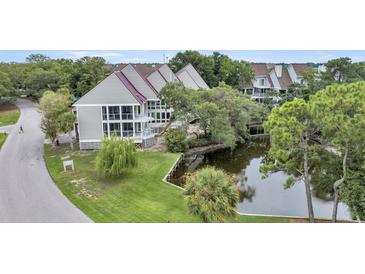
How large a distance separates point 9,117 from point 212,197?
22.3 m

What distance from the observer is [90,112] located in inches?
724

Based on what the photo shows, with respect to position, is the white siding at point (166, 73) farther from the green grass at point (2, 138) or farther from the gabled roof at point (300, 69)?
the green grass at point (2, 138)

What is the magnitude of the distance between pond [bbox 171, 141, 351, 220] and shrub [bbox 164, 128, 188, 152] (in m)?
0.93

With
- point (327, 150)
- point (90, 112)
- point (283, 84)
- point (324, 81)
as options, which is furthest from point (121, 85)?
point (283, 84)

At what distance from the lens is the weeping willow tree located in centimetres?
1335

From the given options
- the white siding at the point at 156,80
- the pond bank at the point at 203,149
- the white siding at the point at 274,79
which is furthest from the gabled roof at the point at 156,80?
the white siding at the point at 274,79

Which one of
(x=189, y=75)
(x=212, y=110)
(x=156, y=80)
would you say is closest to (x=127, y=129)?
(x=212, y=110)

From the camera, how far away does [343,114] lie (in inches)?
326

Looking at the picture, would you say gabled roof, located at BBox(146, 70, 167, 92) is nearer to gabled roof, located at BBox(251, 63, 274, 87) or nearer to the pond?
the pond

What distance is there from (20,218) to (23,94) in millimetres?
18937

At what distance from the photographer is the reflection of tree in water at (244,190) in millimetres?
13297

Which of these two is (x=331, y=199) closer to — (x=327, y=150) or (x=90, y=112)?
(x=327, y=150)

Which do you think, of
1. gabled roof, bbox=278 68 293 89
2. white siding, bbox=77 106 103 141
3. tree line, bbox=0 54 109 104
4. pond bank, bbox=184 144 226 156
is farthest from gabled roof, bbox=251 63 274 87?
white siding, bbox=77 106 103 141

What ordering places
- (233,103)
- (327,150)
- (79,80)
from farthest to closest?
(79,80)
(233,103)
(327,150)
